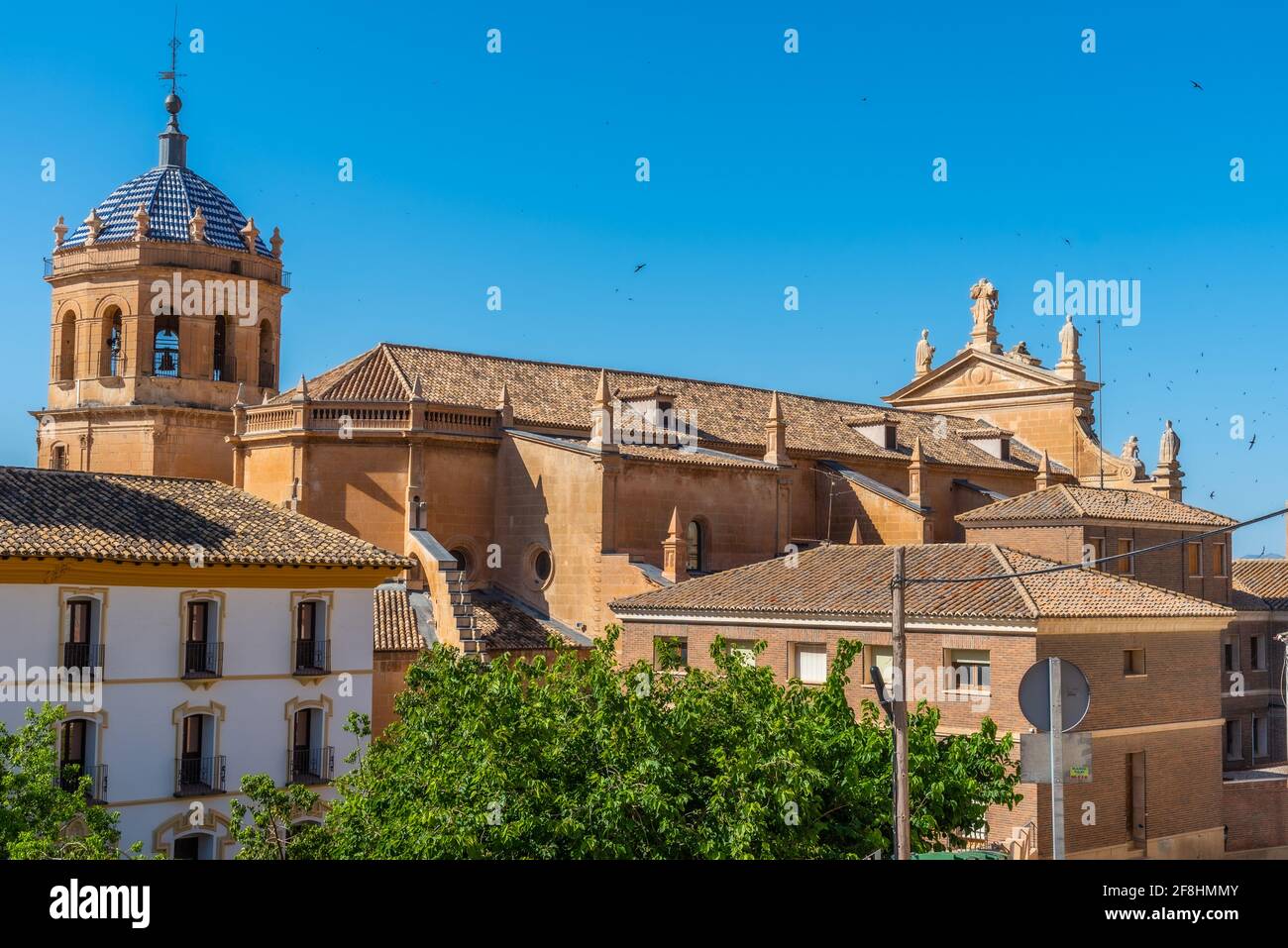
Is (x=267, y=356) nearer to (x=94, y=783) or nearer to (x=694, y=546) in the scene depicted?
(x=694, y=546)

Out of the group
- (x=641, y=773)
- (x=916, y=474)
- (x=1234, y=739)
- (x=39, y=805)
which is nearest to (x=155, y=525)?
(x=39, y=805)

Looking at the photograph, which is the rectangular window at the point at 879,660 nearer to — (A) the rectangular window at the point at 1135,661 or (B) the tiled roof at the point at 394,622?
(A) the rectangular window at the point at 1135,661

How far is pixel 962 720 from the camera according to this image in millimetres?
29438

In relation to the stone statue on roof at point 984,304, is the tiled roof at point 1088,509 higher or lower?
lower

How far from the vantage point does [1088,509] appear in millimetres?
37781

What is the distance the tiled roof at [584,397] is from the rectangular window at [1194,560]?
1076cm

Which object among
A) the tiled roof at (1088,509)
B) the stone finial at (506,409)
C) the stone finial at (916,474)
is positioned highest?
the stone finial at (506,409)

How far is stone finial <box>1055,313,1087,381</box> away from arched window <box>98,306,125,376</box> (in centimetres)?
3837

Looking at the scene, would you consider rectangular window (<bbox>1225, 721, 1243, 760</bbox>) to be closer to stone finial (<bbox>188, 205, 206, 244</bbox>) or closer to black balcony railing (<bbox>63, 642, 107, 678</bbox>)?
black balcony railing (<bbox>63, 642, 107, 678</bbox>)

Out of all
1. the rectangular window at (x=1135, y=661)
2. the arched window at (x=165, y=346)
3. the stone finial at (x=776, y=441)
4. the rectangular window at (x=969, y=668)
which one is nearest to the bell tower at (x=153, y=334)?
the arched window at (x=165, y=346)

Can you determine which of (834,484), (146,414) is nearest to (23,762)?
(146,414)

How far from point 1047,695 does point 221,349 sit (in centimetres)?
4053

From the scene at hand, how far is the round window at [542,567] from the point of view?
4089cm

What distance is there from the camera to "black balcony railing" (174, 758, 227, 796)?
2823 cm
